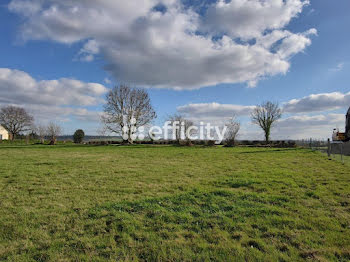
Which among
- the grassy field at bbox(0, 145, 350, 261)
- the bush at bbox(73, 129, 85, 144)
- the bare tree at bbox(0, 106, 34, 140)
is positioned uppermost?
the bare tree at bbox(0, 106, 34, 140)

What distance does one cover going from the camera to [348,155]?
1554 cm

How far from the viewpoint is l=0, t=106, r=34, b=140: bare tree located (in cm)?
5178

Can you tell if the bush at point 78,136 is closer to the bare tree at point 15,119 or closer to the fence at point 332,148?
the bare tree at point 15,119

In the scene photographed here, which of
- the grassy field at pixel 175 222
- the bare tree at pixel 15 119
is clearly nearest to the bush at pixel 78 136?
the bare tree at pixel 15 119

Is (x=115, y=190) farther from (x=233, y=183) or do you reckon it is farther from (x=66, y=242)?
(x=233, y=183)

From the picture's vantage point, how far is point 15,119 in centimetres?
5269

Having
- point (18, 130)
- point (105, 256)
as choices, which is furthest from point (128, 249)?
point (18, 130)

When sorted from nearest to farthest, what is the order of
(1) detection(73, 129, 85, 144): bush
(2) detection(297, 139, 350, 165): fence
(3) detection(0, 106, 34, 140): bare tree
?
(2) detection(297, 139, 350, 165): fence
(1) detection(73, 129, 85, 144): bush
(3) detection(0, 106, 34, 140): bare tree

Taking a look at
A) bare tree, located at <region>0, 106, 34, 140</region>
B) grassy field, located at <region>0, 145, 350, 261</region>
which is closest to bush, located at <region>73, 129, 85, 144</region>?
bare tree, located at <region>0, 106, 34, 140</region>

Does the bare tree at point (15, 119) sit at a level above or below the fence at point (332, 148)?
above

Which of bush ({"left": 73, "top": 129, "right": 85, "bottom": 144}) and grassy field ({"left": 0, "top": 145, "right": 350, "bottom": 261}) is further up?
bush ({"left": 73, "top": 129, "right": 85, "bottom": 144})

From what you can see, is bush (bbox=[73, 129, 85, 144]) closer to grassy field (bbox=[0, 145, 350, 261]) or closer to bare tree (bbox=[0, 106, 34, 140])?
bare tree (bbox=[0, 106, 34, 140])

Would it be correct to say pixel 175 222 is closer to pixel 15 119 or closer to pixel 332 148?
pixel 332 148

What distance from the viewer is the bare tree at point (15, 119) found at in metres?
51.8
